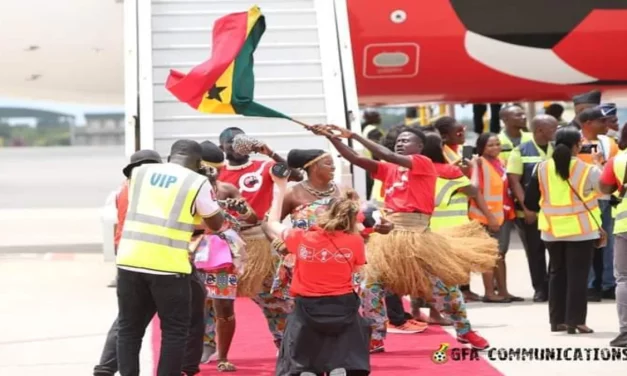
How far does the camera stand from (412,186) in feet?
29.3

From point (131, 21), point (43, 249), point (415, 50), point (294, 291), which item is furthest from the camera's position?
point (43, 249)

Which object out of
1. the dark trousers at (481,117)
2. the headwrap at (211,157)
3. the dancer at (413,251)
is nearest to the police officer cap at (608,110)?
the dancer at (413,251)

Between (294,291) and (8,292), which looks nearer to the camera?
(294,291)

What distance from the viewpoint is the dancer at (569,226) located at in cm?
955

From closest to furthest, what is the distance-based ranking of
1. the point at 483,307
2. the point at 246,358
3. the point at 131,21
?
the point at 246,358 < the point at 483,307 < the point at 131,21

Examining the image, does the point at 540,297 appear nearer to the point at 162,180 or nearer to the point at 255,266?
the point at 255,266

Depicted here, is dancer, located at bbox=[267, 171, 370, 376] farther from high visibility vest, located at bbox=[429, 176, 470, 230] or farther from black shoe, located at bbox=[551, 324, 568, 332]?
high visibility vest, located at bbox=[429, 176, 470, 230]

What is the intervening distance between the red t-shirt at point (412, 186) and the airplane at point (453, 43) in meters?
6.39

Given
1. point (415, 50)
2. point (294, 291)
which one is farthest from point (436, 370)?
point (415, 50)

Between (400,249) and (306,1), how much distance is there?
5.60m

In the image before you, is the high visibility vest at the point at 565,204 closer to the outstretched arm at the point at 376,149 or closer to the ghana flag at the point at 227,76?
the outstretched arm at the point at 376,149

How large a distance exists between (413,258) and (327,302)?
5.97ft

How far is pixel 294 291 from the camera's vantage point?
23.4 ft

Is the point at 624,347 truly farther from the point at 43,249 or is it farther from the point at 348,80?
the point at 43,249
